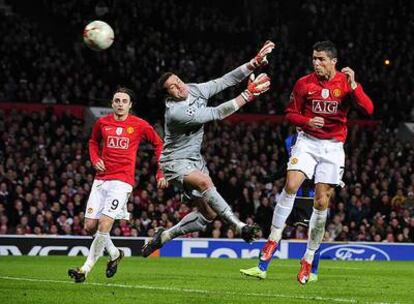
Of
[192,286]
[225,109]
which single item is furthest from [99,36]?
[192,286]

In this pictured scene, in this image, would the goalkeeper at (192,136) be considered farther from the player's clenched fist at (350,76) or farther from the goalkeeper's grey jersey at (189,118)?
the player's clenched fist at (350,76)

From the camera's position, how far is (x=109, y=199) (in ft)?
42.3

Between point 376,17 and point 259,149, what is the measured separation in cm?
1267

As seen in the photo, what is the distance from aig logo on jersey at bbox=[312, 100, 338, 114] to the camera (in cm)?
1246

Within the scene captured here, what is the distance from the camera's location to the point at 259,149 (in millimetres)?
28688

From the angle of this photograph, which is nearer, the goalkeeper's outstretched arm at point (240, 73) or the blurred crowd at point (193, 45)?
the goalkeeper's outstretched arm at point (240, 73)

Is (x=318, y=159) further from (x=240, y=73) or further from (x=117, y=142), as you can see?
(x=117, y=142)

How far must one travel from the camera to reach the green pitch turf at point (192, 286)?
404 inches

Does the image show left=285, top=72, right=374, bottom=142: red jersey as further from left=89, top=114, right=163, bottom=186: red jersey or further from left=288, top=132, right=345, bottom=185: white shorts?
left=89, top=114, right=163, bottom=186: red jersey

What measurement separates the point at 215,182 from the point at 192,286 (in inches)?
542

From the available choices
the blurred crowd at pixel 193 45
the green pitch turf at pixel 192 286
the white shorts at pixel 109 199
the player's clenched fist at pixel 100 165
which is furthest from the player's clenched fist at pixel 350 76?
the blurred crowd at pixel 193 45

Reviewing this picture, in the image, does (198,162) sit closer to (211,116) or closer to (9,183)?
(211,116)

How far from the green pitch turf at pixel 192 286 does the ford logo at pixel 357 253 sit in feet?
21.4

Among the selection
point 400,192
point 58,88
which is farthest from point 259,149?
point 58,88
